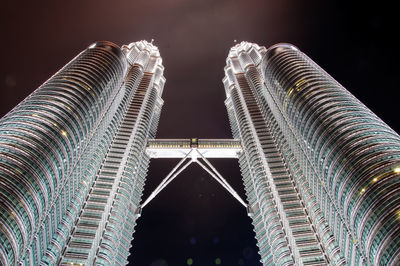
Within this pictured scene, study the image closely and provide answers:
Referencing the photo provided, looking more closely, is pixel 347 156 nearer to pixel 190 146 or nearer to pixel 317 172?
pixel 317 172

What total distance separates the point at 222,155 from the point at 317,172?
60945 mm

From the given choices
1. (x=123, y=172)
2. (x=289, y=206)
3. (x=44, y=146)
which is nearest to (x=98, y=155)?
(x=123, y=172)

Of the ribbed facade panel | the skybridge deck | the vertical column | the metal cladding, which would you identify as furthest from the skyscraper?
the ribbed facade panel

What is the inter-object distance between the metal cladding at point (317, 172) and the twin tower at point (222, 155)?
0.96ft

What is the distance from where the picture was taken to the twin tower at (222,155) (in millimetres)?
65250

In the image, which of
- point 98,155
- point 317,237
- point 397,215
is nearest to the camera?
point 397,215

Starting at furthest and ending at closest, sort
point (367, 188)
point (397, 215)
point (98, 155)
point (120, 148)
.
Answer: point (120, 148)
point (98, 155)
point (367, 188)
point (397, 215)

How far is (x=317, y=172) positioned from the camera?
87.0m

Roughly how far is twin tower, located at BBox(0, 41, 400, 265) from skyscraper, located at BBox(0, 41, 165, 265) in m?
0.32

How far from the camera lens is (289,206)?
3939 inches

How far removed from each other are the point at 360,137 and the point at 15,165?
72672mm

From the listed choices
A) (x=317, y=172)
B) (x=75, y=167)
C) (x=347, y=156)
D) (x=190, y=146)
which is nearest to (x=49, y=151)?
(x=75, y=167)

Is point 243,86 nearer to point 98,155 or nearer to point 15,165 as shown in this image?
point 98,155

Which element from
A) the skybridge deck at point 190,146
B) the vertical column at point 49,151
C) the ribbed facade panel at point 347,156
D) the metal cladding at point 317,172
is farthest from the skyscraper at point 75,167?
the ribbed facade panel at point 347,156
